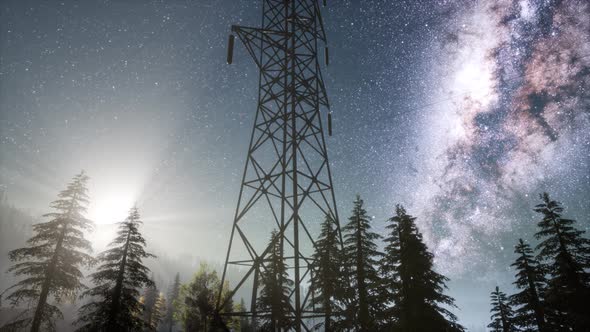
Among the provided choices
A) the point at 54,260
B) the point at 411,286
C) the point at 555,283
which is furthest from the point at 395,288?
the point at 54,260

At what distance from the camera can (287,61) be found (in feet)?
37.9

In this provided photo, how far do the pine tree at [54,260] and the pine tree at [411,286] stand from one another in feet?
54.8

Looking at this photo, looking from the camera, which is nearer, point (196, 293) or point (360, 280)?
point (360, 280)

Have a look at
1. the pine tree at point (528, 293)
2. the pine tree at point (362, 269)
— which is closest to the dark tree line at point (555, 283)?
the pine tree at point (528, 293)

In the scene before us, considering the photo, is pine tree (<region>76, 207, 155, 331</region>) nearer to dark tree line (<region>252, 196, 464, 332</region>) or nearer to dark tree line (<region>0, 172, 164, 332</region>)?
dark tree line (<region>0, 172, 164, 332</region>)

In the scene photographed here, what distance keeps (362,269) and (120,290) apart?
13.7m

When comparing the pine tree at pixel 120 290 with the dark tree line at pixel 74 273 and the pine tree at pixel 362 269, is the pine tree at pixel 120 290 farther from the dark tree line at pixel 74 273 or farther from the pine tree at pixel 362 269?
the pine tree at pixel 362 269

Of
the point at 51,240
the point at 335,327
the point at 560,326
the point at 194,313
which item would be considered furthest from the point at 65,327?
the point at 560,326

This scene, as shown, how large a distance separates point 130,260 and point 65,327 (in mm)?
62130

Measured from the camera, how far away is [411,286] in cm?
1550

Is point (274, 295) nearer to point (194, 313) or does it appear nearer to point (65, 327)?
point (194, 313)

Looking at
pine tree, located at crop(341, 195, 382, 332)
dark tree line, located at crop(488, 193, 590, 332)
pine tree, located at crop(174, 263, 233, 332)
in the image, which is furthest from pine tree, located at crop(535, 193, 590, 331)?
pine tree, located at crop(174, 263, 233, 332)

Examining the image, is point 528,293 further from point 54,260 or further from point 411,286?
point 54,260

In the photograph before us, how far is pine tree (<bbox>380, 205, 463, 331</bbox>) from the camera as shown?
14414mm
